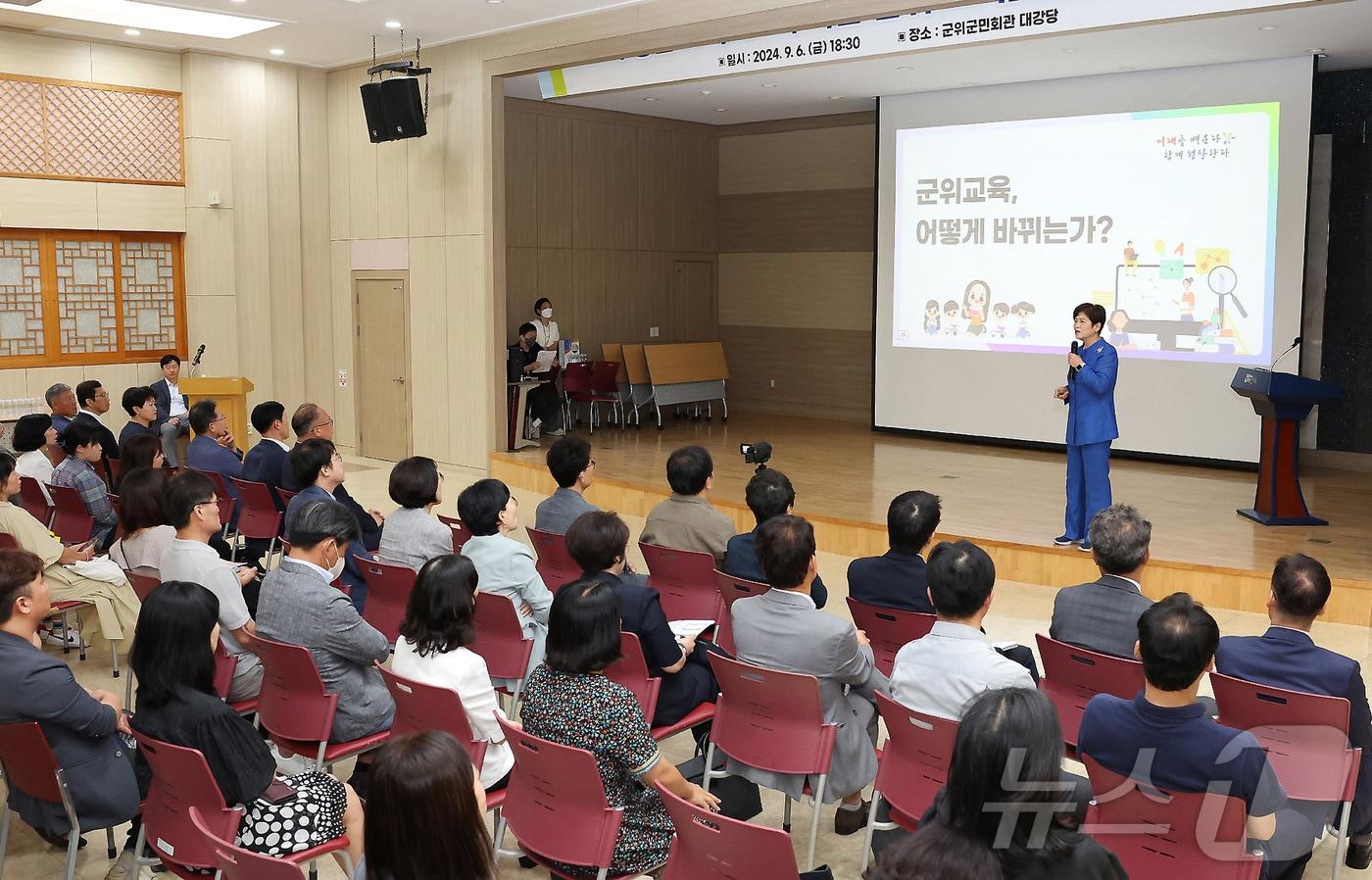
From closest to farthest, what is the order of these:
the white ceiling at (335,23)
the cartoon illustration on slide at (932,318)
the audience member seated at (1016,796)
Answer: the audience member seated at (1016,796), the white ceiling at (335,23), the cartoon illustration on slide at (932,318)

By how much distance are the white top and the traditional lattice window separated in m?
9.38

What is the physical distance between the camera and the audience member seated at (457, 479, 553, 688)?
4.61 meters

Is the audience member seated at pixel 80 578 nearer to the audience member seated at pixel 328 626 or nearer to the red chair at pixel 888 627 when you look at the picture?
the audience member seated at pixel 328 626

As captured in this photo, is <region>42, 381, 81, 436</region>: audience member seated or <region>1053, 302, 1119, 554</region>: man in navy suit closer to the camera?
<region>1053, 302, 1119, 554</region>: man in navy suit

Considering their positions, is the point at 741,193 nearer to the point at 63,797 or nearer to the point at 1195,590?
the point at 1195,590

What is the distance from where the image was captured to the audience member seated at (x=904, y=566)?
14.2 feet

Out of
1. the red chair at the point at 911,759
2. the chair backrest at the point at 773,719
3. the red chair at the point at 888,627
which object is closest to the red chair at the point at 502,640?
the chair backrest at the point at 773,719

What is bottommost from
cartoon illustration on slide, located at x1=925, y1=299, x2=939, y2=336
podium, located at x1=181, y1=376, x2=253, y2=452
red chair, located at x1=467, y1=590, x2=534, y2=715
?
red chair, located at x1=467, y1=590, x2=534, y2=715

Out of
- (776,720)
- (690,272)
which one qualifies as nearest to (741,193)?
(690,272)

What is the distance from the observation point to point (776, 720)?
11.6 feet

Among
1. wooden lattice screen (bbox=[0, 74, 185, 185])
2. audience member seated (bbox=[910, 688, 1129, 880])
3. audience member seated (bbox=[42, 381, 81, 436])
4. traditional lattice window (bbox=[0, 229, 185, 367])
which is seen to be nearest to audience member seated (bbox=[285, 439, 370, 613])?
audience member seated (bbox=[910, 688, 1129, 880])

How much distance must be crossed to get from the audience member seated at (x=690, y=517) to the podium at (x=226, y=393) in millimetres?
6815

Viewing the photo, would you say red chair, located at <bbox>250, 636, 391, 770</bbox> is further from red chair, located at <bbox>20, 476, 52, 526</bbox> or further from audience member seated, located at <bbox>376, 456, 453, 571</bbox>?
red chair, located at <bbox>20, 476, 52, 526</bbox>

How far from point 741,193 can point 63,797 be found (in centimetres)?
1306
